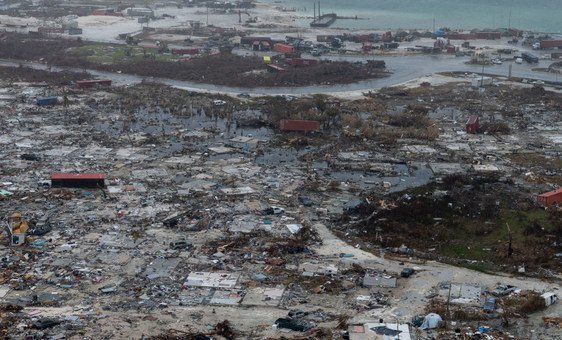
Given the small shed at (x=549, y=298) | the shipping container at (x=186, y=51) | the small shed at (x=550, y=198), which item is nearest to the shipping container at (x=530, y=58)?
the shipping container at (x=186, y=51)

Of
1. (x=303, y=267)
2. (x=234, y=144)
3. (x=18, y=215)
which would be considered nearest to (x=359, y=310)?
(x=303, y=267)

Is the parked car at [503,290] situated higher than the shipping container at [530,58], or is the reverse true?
the shipping container at [530,58]

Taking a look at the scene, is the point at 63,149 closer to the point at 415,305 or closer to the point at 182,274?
the point at 182,274

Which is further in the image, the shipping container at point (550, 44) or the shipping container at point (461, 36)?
the shipping container at point (461, 36)

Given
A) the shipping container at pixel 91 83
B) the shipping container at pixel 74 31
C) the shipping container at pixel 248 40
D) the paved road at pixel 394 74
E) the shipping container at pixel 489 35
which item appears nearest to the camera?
the shipping container at pixel 91 83

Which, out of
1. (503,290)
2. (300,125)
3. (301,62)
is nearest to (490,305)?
(503,290)

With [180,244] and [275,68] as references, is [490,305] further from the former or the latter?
[275,68]

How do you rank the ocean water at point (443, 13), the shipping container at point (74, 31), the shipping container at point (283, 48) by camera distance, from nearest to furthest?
the shipping container at point (283, 48)
the shipping container at point (74, 31)
the ocean water at point (443, 13)

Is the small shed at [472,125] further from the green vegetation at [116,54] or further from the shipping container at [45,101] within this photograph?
the green vegetation at [116,54]
